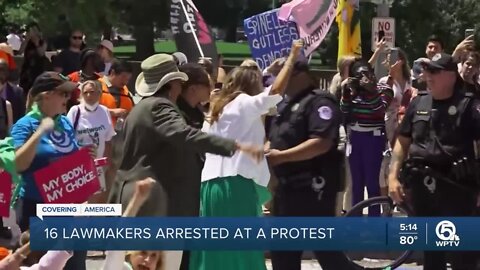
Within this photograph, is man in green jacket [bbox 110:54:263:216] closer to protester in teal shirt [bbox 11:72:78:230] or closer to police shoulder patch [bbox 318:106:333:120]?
protester in teal shirt [bbox 11:72:78:230]

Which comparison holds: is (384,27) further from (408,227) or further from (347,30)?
(408,227)

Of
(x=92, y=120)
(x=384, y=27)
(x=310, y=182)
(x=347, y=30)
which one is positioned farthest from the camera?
(x=384, y=27)

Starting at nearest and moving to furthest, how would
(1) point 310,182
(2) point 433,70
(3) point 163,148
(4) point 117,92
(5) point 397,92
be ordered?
(3) point 163,148, (2) point 433,70, (1) point 310,182, (4) point 117,92, (5) point 397,92

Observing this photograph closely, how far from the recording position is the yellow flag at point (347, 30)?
42.3ft

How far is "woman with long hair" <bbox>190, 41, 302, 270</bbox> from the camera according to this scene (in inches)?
286

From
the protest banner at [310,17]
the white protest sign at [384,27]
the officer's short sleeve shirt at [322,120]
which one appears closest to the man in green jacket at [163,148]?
the officer's short sleeve shirt at [322,120]

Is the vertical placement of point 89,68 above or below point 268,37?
below

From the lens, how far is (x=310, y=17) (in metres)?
12.7

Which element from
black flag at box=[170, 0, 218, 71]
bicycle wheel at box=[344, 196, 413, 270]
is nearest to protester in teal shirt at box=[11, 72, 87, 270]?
bicycle wheel at box=[344, 196, 413, 270]

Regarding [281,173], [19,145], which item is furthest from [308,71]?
[19,145]

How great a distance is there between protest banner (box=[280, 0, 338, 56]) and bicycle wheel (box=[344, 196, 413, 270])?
3.17 m

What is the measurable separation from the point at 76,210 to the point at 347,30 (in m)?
6.18

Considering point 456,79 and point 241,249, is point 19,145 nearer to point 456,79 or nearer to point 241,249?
point 241,249

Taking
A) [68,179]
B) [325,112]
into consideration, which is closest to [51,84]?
[68,179]
